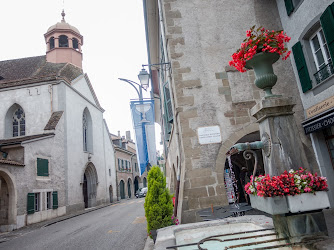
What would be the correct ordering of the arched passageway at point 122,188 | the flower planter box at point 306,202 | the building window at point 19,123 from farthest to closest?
the arched passageway at point 122,188
the building window at point 19,123
the flower planter box at point 306,202

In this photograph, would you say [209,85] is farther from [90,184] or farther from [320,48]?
[90,184]

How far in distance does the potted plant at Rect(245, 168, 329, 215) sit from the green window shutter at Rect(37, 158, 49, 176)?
1441cm

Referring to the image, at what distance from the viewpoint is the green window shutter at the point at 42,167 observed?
576 inches

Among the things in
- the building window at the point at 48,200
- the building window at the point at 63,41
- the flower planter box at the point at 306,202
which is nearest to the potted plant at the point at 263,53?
the flower planter box at the point at 306,202

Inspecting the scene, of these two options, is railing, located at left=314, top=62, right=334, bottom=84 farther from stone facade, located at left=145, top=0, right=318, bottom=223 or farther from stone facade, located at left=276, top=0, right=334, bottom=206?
stone facade, located at left=145, top=0, right=318, bottom=223

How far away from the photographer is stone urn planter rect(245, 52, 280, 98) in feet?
11.8

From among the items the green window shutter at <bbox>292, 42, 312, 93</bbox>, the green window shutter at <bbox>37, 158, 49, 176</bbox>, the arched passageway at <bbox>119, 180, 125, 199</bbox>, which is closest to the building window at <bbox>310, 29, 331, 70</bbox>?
the green window shutter at <bbox>292, 42, 312, 93</bbox>

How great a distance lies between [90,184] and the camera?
22.9m

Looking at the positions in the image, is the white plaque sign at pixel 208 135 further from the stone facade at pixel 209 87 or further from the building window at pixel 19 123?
the building window at pixel 19 123

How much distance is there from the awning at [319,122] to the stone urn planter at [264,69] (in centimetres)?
335

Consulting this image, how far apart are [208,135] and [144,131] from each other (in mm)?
2755

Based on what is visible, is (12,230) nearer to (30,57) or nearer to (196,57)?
(196,57)

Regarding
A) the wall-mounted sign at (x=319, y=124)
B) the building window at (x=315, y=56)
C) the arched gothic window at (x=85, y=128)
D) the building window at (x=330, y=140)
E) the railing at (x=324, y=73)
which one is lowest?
the building window at (x=330, y=140)

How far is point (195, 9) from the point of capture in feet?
27.4
